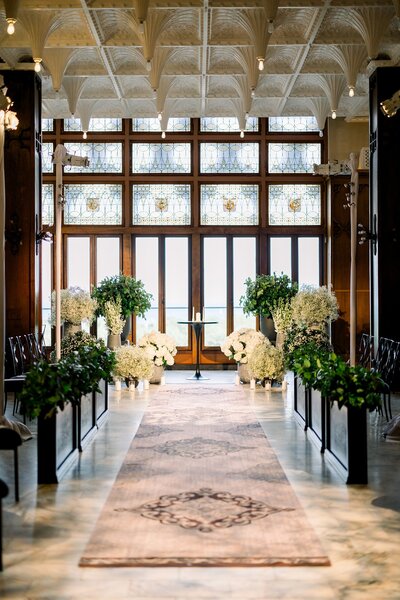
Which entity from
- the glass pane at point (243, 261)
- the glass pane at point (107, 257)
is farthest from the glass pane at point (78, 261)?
the glass pane at point (243, 261)

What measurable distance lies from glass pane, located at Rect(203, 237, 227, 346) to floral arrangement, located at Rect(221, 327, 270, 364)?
10.3ft

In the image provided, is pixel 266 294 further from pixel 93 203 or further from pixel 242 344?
pixel 93 203

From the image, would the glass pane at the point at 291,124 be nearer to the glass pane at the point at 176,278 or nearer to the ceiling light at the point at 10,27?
the glass pane at the point at 176,278

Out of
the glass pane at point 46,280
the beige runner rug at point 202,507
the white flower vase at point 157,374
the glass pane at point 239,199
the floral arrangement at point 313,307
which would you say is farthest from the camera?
the glass pane at point 239,199

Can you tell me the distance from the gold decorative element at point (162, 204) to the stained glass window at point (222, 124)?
5.47 feet

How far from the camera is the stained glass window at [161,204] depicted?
17078 mm

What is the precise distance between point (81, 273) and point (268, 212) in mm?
3985

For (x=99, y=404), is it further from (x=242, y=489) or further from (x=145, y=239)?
(x=145, y=239)

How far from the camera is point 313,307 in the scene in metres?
13.4

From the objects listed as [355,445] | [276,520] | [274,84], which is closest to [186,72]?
[274,84]

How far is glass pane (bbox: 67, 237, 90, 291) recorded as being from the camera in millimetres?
17000

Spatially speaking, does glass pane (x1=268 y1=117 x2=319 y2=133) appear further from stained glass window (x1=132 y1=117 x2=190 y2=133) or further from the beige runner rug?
the beige runner rug

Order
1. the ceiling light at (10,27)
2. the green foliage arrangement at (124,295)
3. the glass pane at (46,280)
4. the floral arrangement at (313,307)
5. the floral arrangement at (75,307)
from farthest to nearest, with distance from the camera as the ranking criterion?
1. the glass pane at (46,280)
2. the green foliage arrangement at (124,295)
3. the floral arrangement at (75,307)
4. the floral arrangement at (313,307)
5. the ceiling light at (10,27)

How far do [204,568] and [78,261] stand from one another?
1291 centimetres
